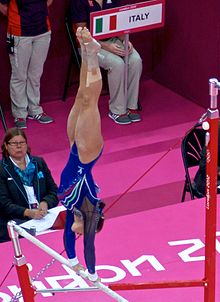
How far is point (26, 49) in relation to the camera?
8008 millimetres

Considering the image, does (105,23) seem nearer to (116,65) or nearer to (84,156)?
(116,65)

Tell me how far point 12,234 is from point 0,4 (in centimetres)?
435

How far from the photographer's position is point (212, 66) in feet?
28.2

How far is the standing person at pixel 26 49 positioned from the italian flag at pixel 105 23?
58cm

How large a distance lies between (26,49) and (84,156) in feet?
13.6

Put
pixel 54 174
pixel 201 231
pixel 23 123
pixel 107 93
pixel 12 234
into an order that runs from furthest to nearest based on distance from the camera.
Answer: pixel 107 93
pixel 23 123
pixel 54 174
pixel 201 231
pixel 12 234

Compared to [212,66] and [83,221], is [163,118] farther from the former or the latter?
[83,221]

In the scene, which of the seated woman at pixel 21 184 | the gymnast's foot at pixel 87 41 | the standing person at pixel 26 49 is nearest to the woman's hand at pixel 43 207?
the seated woman at pixel 21 184

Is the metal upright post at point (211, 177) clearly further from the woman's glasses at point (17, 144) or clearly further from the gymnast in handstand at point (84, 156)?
the woman's glasses at point (17, 144)

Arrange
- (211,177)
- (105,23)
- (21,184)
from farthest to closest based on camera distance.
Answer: (105,23), (21,184), (211,177)

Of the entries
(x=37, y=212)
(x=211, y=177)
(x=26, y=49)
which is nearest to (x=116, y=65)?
(x=26, y=49)

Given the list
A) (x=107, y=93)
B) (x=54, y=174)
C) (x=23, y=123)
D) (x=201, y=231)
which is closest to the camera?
(x=201, y=231)

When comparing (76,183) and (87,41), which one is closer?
(87,41)

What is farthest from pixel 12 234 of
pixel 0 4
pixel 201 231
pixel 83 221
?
pixel 0 4
